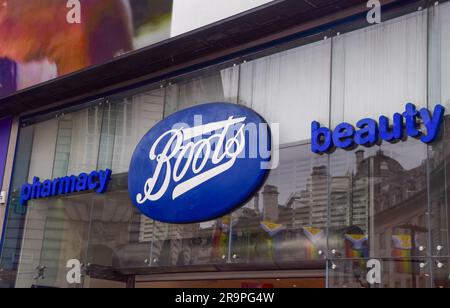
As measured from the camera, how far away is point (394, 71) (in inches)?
345

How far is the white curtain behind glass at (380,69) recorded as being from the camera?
338 inches

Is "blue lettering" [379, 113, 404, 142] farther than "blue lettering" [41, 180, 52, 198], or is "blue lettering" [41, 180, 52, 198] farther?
"blue lettering" [41, 180, 52, 198]

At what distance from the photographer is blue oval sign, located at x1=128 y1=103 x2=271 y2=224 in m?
9.72

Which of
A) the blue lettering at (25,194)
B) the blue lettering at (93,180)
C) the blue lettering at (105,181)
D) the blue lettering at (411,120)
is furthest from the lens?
the blue lettering at (25,194)

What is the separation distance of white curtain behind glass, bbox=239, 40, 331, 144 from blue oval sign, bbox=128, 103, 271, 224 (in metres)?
0.25

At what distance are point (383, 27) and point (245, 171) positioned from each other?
2.72 m

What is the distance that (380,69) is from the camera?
891 cm

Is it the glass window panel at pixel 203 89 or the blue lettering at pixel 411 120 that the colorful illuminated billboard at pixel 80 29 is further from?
the blue lettering at pixel 411 120

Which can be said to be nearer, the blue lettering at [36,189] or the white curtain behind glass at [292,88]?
the white curtain behind glass at [292,88]

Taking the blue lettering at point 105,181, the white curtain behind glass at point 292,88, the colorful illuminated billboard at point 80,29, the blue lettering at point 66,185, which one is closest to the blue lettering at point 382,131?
the white curtain behind glass at point 292,88

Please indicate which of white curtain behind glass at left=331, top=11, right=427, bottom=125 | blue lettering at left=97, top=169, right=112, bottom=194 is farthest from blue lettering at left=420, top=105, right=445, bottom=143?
blue lettering at left=97, top=169, right=112, bottom=194

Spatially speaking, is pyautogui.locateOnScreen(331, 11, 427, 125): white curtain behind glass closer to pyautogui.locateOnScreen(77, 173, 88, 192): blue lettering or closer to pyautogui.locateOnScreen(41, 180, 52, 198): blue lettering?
pyautogui.locateOnScreen(77, 173, 88, 192): blue lettering

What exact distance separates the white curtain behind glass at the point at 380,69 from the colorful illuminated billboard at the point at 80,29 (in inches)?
57.1
